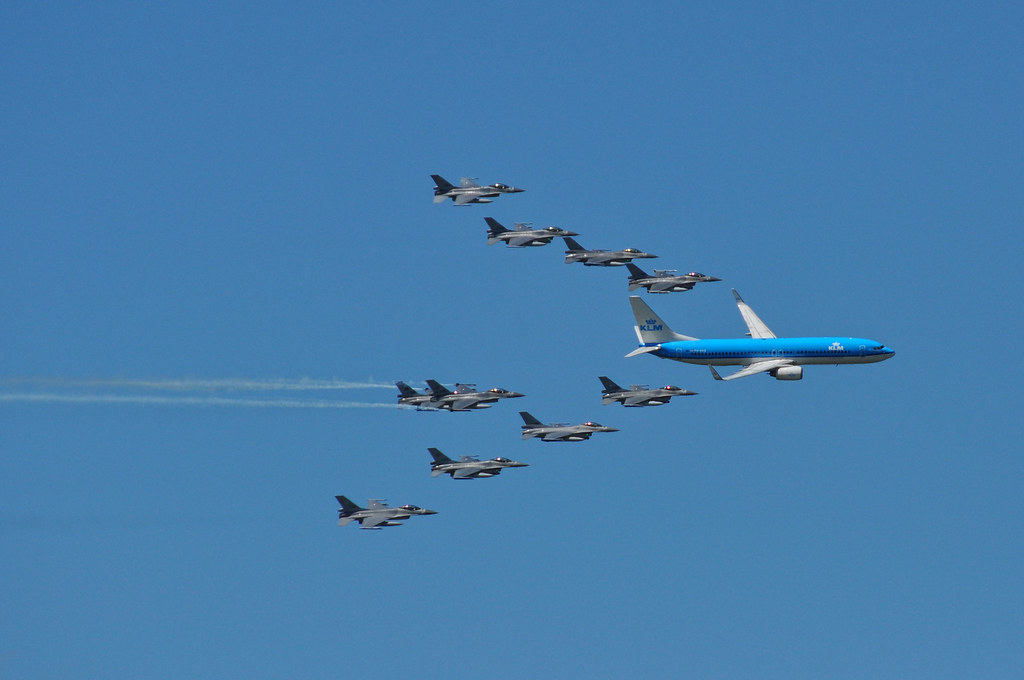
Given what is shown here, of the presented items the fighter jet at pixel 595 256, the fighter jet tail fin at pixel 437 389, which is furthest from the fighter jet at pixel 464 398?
the fighter jet at pixel 595 256

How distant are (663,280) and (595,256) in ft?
35.6

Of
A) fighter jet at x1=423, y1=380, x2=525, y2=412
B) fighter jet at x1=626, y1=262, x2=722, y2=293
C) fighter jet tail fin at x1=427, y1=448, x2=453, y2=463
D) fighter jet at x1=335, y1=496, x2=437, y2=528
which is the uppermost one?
fighter jet at x1=626, y1=262, x2=722, y2=293

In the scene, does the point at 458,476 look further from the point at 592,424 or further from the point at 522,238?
the point at 522,238

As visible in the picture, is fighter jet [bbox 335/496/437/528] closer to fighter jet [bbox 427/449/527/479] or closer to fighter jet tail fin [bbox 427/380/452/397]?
fighter jet [bbox 427/449/527/479]

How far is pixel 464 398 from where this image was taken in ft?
586

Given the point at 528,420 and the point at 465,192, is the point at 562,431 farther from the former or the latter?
the point at 465,192

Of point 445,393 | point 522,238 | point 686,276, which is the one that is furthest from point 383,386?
point 686,276

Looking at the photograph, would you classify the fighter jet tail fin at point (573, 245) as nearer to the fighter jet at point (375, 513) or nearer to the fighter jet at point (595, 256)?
the fighter jet at point (595, 256)

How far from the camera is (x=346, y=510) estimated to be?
180 meters

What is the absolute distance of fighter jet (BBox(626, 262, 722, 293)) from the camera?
19075 cm

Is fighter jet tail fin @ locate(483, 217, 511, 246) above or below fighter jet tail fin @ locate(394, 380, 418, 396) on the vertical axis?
above

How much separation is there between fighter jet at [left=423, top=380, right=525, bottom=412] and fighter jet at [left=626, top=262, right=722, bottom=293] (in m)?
24.3

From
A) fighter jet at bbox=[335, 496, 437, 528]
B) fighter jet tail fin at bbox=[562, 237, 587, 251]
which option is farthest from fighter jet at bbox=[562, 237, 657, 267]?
fighter jet at bbox=[335, 496, 437, 528]

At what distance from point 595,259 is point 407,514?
121 feet
